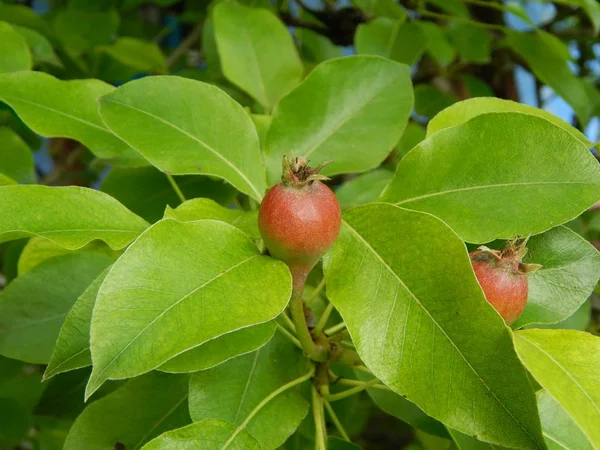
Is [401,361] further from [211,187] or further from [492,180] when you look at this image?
[211,187]

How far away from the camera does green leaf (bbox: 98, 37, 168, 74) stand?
1.22 m

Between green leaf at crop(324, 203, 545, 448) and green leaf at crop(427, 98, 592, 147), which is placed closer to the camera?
green leaf at crop(324, 203, 545, 448)

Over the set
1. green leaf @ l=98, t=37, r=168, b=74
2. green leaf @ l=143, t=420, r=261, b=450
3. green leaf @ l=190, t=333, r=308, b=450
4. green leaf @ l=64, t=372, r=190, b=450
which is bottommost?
green leaf @ l=64, t=372, r=190, b=450

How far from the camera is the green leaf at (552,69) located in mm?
1061

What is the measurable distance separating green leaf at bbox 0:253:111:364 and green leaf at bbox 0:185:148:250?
141 mm

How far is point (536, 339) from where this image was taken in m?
0.48

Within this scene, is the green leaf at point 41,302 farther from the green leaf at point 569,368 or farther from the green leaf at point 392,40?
the green leaf at point 392,40

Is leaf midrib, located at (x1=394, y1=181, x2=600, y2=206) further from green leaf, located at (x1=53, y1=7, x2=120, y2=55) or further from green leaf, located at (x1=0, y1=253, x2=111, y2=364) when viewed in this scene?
green leaf, located at (x1=53, y1=7, x2=120, y2=55)

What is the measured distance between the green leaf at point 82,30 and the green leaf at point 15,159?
0.42 meters

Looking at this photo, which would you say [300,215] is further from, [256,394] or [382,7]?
[382,7]

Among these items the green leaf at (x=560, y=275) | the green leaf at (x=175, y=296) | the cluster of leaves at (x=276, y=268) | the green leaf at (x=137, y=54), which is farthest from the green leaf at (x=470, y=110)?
the green leaf at (x=137, y=54)

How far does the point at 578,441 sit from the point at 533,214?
0.20 metres

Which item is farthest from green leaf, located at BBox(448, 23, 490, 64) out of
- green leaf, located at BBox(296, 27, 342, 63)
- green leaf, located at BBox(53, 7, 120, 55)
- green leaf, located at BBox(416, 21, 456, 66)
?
green leaf, located at BBox(53, 7, 120, 55)

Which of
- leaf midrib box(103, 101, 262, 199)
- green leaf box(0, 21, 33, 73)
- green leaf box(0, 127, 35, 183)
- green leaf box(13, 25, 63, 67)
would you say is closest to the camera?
leaf midrib box(103, 101, 262, 199)
